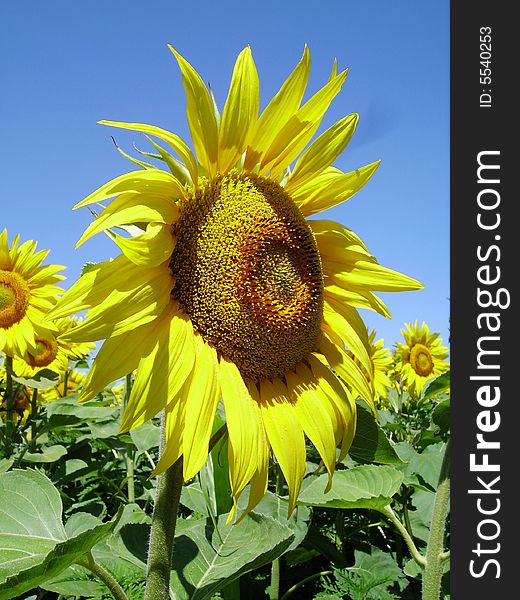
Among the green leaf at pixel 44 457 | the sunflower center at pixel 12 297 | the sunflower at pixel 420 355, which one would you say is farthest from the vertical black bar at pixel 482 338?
the sunflower at pixel 420 355

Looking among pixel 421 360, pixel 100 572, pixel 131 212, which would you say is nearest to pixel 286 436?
pixel 100 572

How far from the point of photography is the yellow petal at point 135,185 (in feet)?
4.20

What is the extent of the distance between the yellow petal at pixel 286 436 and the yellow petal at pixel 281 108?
516mm

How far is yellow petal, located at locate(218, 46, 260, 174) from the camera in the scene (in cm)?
144

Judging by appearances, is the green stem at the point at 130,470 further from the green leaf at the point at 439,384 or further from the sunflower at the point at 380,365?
the sunflower at the point at 380,365

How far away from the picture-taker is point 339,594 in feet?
7.23

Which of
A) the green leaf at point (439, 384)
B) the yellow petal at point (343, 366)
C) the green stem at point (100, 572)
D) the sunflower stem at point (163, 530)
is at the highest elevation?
the green leaf at point (439, 384)

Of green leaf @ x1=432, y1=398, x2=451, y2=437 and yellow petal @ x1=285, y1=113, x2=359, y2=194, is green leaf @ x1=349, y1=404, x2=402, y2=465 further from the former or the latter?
green leaf @ x1=432, y1=398, x2=451, y2=437

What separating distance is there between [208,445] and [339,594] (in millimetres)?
1149

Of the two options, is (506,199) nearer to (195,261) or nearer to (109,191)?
(195,261)

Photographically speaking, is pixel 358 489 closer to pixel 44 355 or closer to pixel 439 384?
pixel 439 384

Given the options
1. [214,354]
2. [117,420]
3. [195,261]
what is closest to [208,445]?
[214,354]

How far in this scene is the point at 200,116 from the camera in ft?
4.61

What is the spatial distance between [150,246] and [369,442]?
783 mm
